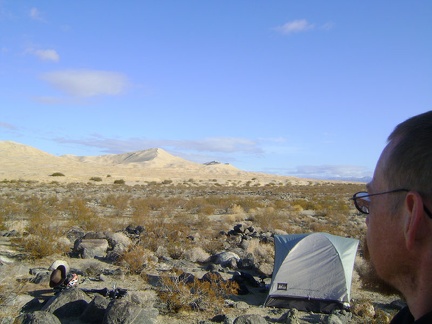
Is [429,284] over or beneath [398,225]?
beneath

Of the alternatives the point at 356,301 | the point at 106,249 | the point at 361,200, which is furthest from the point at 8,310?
the point at 361,200

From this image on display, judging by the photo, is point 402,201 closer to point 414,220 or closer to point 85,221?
point 414,220

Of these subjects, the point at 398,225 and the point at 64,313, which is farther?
the point at 64,313

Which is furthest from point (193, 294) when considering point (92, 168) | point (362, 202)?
point (92, 168)

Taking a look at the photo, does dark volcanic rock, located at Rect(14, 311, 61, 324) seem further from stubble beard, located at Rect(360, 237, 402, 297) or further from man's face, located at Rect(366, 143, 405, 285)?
man's face, located at Rect(366, 143, 405, 285)

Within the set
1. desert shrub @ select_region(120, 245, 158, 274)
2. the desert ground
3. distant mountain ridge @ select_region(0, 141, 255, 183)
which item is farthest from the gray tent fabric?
distant mountain ridge @ select_region(0, 141, 255, 183)

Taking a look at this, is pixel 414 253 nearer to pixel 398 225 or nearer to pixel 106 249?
pixel 398 225

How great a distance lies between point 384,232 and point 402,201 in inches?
6.5

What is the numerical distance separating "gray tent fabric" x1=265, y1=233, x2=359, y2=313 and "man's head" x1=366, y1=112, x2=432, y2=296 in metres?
8.13

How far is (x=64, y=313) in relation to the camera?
8.17 meters

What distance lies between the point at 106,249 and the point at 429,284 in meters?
13.6

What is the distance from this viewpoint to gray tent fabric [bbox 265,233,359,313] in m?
9.48

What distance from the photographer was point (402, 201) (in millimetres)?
1741

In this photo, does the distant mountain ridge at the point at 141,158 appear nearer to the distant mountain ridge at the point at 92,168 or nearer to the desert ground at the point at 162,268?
the distant mountain ridge at the point at 92,168
